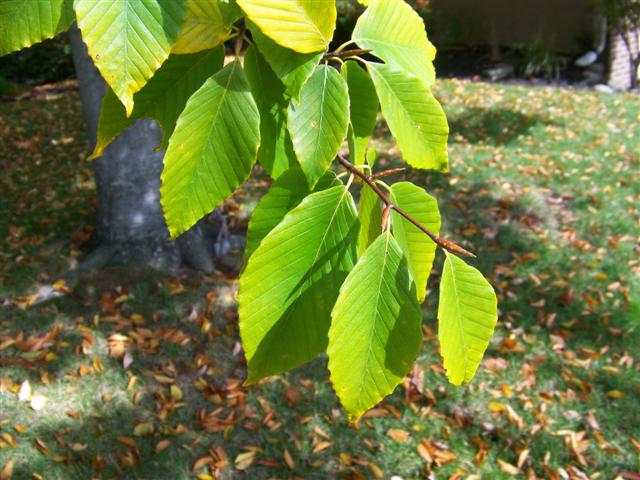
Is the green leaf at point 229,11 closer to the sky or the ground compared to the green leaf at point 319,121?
closer to the sky

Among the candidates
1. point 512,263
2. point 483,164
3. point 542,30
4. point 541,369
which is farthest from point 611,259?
point 542,30

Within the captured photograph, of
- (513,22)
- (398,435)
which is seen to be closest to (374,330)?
(398,435)

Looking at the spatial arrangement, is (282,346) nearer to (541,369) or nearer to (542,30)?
(541,369)

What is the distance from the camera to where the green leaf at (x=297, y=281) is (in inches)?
25.3

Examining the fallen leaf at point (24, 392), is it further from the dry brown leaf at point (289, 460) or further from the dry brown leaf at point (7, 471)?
the dry brown leaf at point (289, 460)

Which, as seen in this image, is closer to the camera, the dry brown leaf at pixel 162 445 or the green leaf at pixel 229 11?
the green leaf at pixel 229 11

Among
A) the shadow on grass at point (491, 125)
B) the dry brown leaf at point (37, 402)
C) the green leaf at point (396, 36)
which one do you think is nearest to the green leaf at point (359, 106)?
the green leaf at point (396, 36)

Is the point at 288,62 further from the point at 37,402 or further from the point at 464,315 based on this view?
the point at 37,402

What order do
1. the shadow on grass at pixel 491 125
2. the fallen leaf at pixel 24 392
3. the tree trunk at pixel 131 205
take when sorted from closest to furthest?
the fallen leaf at pixel 24 392 → the tree trunk at pixel 131 205 → the shadow on grass at pixel 491 125

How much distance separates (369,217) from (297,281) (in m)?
0.17

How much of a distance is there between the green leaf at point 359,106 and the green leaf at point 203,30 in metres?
0.17

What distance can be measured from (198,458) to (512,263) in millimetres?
2687

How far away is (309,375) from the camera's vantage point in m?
3.44

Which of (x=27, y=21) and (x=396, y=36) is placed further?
(x=396, y=36)
